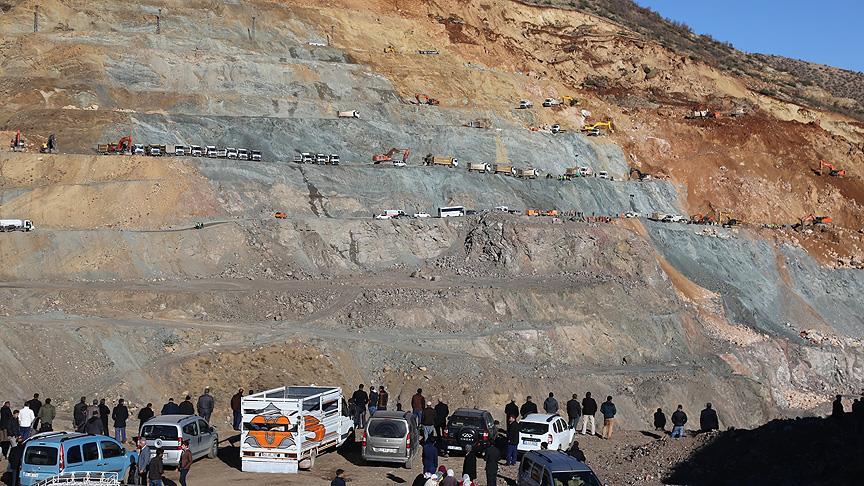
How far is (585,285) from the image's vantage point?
48.8m

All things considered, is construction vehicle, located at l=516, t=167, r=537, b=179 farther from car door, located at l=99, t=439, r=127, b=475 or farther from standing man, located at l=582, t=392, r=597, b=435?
car door, located at l=99, t=439, r=127, b=475

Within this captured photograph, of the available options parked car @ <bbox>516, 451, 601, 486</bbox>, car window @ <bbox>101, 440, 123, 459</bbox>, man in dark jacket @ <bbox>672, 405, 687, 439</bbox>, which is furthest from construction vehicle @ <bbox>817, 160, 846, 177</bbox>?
car window @ <bbox>101, 440, 123, 459</bbox>

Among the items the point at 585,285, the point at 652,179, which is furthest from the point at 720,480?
the point at 652,179

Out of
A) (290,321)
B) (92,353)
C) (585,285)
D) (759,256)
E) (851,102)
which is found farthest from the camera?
(851,102)

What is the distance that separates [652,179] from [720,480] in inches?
2069

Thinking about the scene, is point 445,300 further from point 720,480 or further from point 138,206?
point 720,480

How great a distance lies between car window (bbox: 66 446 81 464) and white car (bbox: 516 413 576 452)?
11.2 metres

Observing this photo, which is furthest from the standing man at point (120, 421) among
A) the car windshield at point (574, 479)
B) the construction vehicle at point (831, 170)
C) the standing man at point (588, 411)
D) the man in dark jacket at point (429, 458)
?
the construction vehicle at point (831, 170)

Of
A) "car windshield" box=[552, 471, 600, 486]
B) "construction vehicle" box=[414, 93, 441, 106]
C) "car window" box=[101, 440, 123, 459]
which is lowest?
"car windshield" box=[552, 471, 600, 486]

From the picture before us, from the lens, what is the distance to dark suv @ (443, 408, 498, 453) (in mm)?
25609

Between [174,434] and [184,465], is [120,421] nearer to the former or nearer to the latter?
[174,434]

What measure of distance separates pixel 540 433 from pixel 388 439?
4239mm

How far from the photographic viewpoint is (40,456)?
1908cm

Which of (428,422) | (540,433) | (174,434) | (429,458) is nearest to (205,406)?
(174,434)
